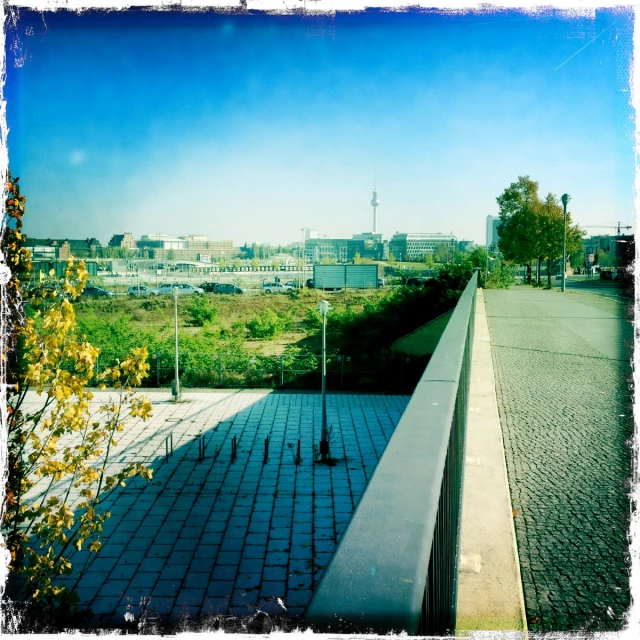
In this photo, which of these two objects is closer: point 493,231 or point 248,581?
point 248,581

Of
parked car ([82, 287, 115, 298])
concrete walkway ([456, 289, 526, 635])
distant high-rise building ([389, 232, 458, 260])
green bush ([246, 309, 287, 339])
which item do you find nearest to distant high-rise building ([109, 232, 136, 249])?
parked car ([82, 287, 115, 298])

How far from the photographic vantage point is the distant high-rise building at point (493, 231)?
35.3 metres

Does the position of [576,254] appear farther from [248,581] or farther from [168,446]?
[248,581]

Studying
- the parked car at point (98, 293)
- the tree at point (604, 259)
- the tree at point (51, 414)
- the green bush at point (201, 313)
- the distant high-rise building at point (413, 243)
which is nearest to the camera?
the tree at point (51, 414)

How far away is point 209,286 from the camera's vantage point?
181 ft

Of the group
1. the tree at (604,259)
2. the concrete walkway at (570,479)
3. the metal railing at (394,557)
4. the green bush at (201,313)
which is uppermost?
the tree at (604,259)

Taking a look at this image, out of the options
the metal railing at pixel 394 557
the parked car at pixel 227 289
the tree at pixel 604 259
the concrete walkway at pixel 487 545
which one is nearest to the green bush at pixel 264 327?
the parked car at pixel 227 289

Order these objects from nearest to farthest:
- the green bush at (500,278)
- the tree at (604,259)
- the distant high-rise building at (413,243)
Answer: the green bush at (500,278) < the tree at (604,259) < the distant high-rise building at (413,243)

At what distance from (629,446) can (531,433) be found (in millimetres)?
625

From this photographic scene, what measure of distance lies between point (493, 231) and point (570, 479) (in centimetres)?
3721

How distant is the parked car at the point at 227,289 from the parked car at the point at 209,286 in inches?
10.3

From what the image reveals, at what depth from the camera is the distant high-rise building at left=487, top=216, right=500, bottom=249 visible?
35312 mm

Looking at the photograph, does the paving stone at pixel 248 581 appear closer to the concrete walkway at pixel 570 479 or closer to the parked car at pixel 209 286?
the concrete walkway at pixel 570 479

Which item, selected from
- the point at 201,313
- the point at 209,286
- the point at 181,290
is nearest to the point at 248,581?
Answer: the point at 201,313
